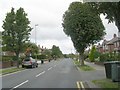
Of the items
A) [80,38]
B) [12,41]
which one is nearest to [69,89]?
[12,41]

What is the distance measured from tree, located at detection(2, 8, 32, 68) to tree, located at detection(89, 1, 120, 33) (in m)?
32.3

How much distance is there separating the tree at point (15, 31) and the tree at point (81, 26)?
7.18 meters

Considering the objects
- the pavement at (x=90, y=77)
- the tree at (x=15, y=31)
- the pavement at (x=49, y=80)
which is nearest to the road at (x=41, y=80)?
the pavement at (x=49, y=80)

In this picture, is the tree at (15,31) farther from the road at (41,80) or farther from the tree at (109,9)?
the tree at (109,9)

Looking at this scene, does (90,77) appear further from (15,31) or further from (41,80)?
(15,31)

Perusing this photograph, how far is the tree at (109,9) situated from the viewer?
15703 millimetres

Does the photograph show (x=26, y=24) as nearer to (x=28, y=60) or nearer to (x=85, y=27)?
(x=28, y=60)

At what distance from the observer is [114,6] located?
1582 cm

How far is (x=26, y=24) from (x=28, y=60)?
6.08 m

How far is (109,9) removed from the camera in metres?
16.3

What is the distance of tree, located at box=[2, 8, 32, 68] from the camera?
1905 inches

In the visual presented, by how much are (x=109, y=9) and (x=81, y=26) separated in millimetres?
35752

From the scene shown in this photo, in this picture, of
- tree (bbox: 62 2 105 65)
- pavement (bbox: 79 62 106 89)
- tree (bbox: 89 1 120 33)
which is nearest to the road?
pavement (bbox: 79 62 106 89)

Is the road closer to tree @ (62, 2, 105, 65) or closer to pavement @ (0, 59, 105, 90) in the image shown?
pavement @ (0, 59, 105, 90)
